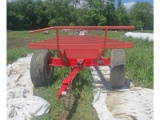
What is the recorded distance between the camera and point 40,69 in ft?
5.97

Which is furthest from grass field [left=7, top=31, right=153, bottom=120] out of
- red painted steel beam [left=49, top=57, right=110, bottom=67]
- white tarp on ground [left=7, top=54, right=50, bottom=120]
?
red painted steel beam [left=49, top=57, right=110, bottom=67]

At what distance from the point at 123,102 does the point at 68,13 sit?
870 mm

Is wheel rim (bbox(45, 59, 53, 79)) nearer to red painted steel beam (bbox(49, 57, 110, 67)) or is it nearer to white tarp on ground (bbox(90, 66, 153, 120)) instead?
red painted steel beam (bbox(49, 57, 110, 67))

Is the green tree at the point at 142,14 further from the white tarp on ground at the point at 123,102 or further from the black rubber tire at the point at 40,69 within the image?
the black rubber tire at the point at 40,69

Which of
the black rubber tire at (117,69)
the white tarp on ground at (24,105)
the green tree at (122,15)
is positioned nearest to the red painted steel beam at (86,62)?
the black rubber tire at (117,69)

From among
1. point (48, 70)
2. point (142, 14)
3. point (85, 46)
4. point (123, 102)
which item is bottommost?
point (123, 102)

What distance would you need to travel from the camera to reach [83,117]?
1427 millimetres

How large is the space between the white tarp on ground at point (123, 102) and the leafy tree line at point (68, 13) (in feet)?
1.56

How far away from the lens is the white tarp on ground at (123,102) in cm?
141

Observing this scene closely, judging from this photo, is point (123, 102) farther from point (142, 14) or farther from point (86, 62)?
point (142, 14)

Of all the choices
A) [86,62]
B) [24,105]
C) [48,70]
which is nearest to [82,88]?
[86,62]

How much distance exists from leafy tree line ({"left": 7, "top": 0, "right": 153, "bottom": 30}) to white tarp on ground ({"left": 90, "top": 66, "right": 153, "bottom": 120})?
47 cm

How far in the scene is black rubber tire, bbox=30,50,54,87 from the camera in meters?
1.82

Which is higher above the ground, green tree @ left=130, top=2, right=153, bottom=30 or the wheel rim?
green tree @ left=130, top=2, right=153, bottom=30
